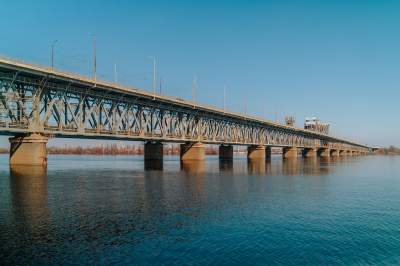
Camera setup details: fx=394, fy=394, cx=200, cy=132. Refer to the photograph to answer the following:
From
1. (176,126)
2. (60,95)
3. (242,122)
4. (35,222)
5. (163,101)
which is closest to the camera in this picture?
(35,222)

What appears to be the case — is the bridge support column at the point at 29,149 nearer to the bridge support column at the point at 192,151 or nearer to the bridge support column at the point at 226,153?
the bridge support column at the point at 192,151

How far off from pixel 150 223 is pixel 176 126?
269ft

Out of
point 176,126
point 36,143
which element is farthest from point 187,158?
point 36,143

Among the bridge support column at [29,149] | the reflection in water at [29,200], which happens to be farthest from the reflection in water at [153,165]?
the reflection in water at [29,200]

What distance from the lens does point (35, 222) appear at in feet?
78.0

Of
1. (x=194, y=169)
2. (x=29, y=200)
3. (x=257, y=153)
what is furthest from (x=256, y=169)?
(x=257, y=153)

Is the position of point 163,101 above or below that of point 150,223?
above

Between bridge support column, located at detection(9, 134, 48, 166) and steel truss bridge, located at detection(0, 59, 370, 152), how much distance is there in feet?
4.68

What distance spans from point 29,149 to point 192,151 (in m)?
57.0

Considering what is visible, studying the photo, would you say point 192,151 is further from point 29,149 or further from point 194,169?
point 29,149

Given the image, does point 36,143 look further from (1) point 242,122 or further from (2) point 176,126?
(1) point 242,122

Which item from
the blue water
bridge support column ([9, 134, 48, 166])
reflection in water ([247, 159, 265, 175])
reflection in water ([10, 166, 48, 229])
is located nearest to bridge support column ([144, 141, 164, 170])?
reflection in water ([247, 159, 265, 175])

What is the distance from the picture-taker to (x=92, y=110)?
75.4 meters

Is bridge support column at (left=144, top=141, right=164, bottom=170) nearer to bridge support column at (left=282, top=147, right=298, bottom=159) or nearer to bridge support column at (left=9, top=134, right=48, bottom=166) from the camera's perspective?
bridge support column at (left=9, top=134, right=48, bottom=166)
